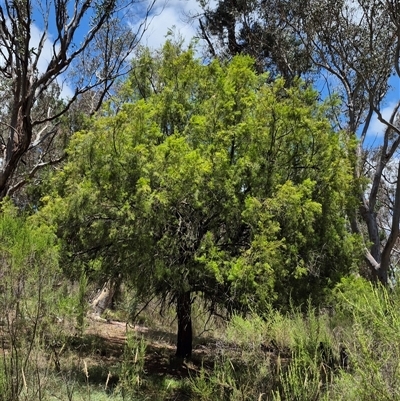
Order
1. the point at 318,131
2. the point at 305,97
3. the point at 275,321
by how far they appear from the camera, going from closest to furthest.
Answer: the point at 275,321, the point at 318,131, the point at 305,97

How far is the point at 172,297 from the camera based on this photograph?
873 cm

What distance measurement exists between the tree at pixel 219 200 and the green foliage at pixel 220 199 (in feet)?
0.06

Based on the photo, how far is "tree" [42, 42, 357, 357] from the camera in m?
6.96

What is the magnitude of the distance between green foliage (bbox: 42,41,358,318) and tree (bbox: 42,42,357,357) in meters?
0.02

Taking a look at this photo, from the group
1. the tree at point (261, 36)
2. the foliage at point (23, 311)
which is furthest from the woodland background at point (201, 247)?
the tree at point (261, 36)

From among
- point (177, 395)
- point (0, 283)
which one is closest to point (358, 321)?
point (0, 283)

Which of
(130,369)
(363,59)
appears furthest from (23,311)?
(363,59)

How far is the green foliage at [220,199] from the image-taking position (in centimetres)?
696

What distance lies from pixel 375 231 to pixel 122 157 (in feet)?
28.1

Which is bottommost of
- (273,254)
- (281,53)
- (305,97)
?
(273,254)

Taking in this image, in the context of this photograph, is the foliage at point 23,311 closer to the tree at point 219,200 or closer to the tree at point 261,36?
the tree at point 219,200

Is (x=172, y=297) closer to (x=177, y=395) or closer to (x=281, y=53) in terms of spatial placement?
(x=177, y=395)

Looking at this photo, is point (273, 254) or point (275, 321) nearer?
point (275, 321)

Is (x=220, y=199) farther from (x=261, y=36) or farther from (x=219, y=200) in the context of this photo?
(x=261, y=36)
